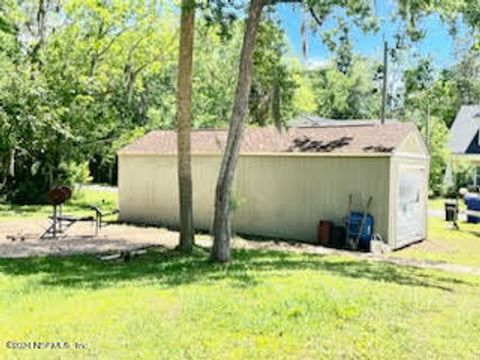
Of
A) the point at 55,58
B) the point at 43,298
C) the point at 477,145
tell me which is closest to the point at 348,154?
the point at 43,298

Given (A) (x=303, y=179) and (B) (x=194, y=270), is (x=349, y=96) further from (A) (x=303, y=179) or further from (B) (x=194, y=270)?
(B) (x=194, y=270)

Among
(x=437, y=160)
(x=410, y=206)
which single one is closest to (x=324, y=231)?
(x=410, y=206)

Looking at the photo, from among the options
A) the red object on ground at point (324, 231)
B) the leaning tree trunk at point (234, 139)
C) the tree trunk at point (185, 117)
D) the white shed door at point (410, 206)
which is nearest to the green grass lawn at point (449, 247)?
the white shed door at point (410, 206)

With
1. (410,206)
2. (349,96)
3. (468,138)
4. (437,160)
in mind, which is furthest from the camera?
(349,96)

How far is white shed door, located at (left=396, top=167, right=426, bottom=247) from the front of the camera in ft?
50.8

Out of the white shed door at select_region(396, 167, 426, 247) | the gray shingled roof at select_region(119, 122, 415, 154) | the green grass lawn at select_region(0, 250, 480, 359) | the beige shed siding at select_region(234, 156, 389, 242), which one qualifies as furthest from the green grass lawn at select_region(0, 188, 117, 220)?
the white shed door at select_region(396, 167, 426, 247)

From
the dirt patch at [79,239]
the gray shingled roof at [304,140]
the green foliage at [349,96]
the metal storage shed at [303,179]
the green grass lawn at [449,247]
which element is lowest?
the green grass lawn at [449,247]

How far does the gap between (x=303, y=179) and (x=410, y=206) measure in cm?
321

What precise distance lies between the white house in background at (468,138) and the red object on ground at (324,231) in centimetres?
2313

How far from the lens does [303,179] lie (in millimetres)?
16000

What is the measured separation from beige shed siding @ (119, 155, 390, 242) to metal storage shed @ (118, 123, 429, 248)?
0.03 meters

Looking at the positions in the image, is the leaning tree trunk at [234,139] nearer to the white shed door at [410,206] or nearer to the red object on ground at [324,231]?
the red object on ground at [324,231]

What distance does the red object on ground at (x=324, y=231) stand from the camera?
1519 cm

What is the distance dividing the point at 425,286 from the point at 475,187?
88.4 ft
